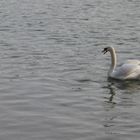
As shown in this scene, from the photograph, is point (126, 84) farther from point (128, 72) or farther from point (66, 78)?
point (66, 78)

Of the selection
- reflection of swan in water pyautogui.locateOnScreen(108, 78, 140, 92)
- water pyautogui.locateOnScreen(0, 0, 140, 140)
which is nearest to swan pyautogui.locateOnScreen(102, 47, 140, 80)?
reflection of swan in water pyautogui.locateOnScreen(108, 78, 140, 92)

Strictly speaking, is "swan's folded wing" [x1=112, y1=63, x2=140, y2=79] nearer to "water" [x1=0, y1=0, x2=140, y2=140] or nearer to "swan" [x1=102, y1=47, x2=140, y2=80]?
"swan" [x1=102, y1=47, x2=140, y2=80]

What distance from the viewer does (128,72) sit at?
17984 mm

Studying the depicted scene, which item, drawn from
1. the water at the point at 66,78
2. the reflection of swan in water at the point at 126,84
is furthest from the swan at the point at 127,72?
the water at the point at 66,78

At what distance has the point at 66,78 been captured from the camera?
17500 mm

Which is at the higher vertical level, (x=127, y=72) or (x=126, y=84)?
(x=127, y=72)

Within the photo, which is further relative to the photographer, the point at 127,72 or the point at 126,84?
the point at 127,72

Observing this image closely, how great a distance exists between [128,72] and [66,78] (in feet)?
6.90

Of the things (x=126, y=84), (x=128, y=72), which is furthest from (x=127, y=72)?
(x=126, y=84)

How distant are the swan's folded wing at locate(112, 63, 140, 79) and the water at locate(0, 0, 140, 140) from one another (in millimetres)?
336

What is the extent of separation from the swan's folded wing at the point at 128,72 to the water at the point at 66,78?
13.2 inches

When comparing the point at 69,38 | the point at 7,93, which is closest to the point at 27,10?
the point at 69,38

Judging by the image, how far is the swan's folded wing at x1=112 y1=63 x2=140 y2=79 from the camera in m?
17.9

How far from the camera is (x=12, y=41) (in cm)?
2366
